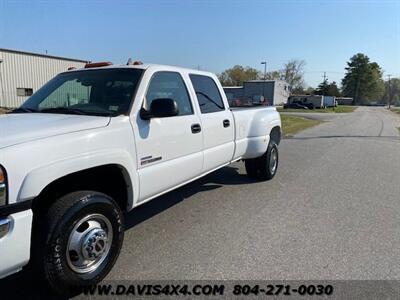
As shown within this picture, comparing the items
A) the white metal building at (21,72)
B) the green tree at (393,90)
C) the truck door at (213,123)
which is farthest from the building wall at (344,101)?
the truck door at (213,123)

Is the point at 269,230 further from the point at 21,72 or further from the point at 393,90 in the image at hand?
the point at 393,90

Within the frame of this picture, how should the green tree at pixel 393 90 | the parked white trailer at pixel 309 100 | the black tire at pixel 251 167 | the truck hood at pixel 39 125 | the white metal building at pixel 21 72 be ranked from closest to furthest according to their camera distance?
the truck hood at pixel 39 125, the black tire at pixel 251 167, the white metal building at pixel 21 72, the parked white trailer at pixel 309 100, the green tree at pixel 393 90

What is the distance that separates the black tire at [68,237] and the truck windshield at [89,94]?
0.96 metres

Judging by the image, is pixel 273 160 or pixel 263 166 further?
pixel 273 160

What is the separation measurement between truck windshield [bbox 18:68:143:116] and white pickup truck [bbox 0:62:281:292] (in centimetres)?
1

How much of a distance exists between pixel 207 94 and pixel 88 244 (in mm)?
2911

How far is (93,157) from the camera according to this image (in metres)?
3.03

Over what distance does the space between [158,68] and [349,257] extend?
9.58 feet

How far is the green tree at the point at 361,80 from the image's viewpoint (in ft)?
398

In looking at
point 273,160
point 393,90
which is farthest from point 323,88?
point 273,160

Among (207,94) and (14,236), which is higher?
(207,94)

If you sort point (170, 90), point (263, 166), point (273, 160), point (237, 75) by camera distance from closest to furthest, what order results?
point (170, 90)
point (263, 166)
point (273, 160)
point (237, 75)

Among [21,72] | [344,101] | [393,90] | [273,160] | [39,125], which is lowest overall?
[344,101]

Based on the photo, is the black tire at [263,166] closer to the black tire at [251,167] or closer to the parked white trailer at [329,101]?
the black tire at [251,167]
